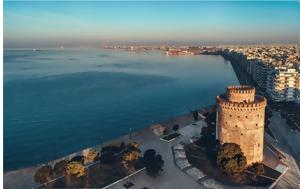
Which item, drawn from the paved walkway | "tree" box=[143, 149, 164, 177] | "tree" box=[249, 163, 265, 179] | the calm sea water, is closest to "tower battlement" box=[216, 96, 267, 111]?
"tree" box=[249, 163, 265, 179]

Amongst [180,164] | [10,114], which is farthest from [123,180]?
[10,114]

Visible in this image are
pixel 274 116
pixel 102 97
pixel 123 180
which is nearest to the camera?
pixel 123 180

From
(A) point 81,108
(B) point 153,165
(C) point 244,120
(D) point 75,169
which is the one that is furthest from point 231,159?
(A) point 81,108

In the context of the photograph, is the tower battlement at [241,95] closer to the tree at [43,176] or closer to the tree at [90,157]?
the tree at [90,157]

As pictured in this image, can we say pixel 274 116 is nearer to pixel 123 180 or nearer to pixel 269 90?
pixel 269 90

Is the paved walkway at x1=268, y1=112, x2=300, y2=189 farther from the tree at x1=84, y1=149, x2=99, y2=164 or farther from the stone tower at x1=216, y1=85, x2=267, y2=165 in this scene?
the tree at x1=84, y1=149, x2=99, y2=164

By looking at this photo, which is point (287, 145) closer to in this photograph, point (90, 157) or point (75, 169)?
point (90, 157)

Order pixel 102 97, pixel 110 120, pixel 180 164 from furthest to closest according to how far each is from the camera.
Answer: pixel 102 97 < pixel 110 120 < pixel 180 164
